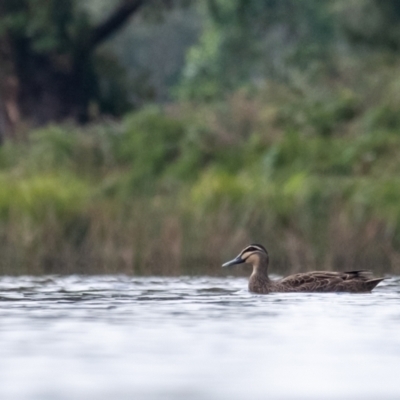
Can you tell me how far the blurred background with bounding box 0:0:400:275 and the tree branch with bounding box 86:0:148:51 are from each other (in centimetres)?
5

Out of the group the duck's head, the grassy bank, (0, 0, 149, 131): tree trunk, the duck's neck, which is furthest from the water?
(0, 0, 149, 131): tree trunk

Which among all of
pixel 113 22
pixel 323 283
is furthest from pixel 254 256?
pixel 113 22

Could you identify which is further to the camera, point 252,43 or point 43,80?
point 252,43

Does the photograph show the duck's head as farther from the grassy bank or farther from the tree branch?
the tree branch

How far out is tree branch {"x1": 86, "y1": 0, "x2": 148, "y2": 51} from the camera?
39688 millimetres

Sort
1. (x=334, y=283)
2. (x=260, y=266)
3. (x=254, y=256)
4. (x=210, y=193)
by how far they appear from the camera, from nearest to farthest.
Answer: (x=334, y=283), (x=260, y=266), (x=254, y=256), (x=210, y=193)

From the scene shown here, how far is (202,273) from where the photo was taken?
21.6m

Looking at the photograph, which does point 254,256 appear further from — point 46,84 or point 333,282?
point 46,84

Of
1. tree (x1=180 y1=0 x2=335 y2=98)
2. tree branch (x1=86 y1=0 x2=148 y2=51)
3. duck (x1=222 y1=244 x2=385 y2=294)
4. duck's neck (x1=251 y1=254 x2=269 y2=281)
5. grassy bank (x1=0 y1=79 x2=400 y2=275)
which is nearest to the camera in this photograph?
duck (x1=222 y1=244 x2=385 y2=294)

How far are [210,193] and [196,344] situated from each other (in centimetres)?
1224

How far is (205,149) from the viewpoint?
3086cm

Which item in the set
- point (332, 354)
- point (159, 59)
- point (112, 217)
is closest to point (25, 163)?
point (112, 217)

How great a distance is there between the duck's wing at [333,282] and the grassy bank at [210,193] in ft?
13.8

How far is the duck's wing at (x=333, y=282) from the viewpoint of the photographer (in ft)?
57.8
